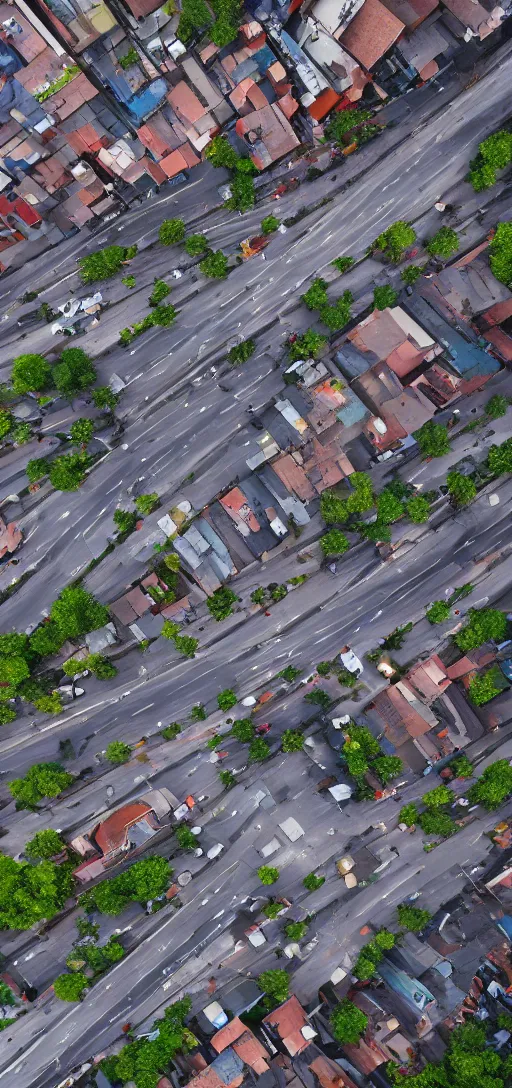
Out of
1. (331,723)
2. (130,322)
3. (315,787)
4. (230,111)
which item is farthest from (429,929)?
(230,111)

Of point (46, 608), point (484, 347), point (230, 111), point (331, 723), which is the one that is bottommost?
point (331, 723)

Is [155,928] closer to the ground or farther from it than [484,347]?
closer to the ground

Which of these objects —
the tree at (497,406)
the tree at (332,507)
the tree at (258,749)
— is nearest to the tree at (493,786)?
the tree at (258,749)

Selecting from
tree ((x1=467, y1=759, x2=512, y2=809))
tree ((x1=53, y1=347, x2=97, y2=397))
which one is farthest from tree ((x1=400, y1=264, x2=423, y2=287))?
tree ((x1=467, y1=759, x2=512, y2=809))

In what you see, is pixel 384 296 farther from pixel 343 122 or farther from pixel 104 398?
pixel 104 398

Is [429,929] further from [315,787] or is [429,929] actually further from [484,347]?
[484,347]

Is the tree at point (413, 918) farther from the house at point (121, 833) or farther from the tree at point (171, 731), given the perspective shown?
the tree at point (171, 731)
